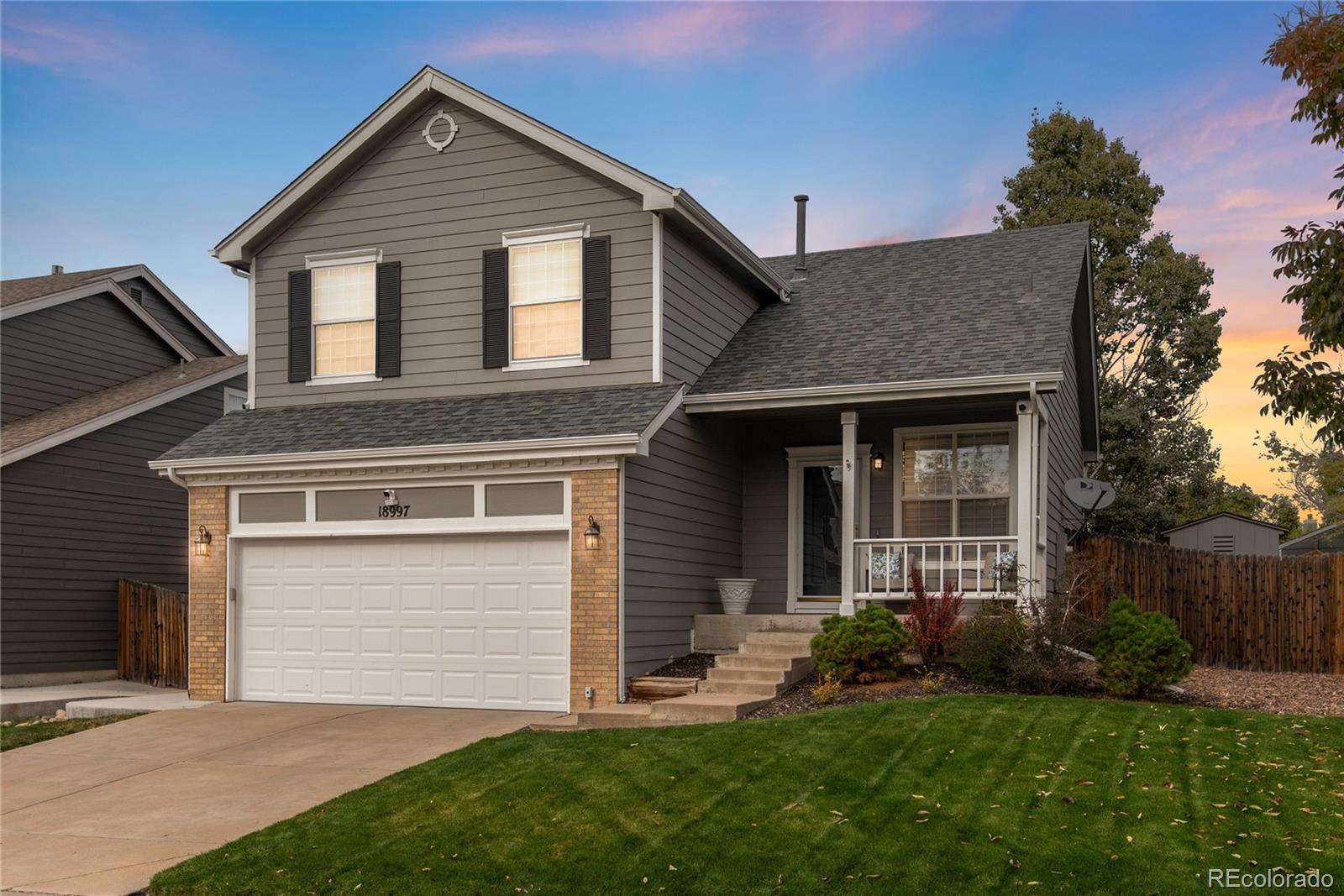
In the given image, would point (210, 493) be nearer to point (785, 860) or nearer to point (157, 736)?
point (157, 736)

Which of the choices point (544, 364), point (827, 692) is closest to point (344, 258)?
point (544, 364)

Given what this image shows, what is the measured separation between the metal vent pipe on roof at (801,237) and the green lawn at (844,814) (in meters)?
10.0

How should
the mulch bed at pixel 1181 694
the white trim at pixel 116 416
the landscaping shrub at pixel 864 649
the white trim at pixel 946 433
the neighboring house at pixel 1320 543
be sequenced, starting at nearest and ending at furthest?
the mulch bed at pixel 1181 694
the landscaping shrub at pixel 864 649
the white trim at pixel 946 433
the white trim at pixel 116 416
the neighboring house at pixel 1320 543

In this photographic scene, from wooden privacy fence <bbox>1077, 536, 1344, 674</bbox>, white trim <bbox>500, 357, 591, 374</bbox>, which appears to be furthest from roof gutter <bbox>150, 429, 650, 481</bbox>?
wooden privacy fence <bbox>1077, 536, 1344, 674</bbox>

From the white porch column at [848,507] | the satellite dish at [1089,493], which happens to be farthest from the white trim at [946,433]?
the white porch column at [848,507]

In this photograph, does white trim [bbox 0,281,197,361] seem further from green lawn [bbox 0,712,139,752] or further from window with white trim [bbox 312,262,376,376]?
green lawn [bbox 0,712,139,752]

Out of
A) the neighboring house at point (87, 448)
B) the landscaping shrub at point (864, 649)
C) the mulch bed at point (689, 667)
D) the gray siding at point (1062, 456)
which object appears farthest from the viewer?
the neighboring house at point (87, 448)

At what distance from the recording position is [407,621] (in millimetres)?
14672

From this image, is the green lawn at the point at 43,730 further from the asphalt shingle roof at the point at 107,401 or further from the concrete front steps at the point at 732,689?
the concrete front steps at the point at 732,689

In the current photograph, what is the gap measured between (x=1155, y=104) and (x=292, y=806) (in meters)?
16.4

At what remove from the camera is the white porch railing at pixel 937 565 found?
1395cm

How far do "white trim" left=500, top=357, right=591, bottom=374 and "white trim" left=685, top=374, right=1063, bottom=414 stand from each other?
1.44m

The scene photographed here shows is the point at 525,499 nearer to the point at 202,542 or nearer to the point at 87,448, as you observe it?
the point at 202,542

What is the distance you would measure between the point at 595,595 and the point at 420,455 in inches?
105
